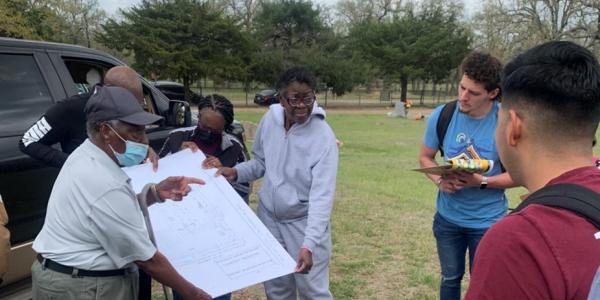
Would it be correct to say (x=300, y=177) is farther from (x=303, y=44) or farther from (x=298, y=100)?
(x=303, y=44)

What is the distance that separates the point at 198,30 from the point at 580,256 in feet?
120

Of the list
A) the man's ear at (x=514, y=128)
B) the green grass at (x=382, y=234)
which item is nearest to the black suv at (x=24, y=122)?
the green grass at (x=382, y=234)

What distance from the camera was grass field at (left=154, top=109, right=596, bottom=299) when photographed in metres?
4.64

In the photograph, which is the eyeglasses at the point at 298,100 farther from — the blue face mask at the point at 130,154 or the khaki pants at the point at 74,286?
the khaki pants at the point at 74,286

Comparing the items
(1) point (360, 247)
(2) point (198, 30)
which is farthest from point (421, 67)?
(1) point (360, 247)

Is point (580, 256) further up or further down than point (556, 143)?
further down

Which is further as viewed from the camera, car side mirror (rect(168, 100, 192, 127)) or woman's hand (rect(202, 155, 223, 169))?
car side mirror (rect(168, 100, 192, 127))

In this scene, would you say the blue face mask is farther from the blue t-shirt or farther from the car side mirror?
the car side mirror

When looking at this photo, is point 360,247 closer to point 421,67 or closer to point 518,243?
point 518,243

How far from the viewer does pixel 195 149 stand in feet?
10.5

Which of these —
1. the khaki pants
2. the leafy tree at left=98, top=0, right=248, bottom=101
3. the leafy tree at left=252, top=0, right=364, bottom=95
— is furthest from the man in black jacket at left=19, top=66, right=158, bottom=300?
the leafy tree at left=252, top=0, right=364, bottom=95

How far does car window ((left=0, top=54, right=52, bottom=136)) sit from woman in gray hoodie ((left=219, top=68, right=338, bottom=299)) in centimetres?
156

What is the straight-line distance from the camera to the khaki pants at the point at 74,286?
214 centimetres

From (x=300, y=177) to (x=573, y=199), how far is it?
1.92 m
